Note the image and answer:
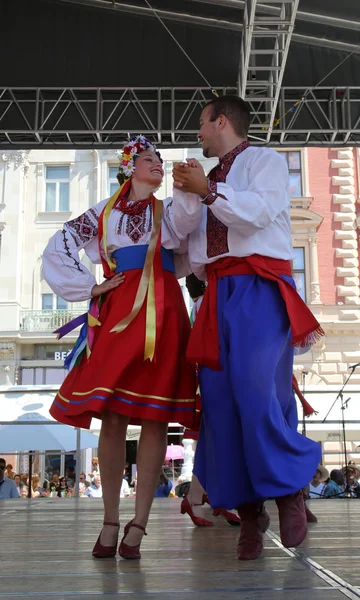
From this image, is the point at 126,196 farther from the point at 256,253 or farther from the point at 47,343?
the point at 47,343

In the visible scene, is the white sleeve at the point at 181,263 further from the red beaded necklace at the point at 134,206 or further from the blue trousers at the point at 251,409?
the blue trousers at the point at 251,409

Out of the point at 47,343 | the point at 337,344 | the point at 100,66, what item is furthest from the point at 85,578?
the point at 47,343

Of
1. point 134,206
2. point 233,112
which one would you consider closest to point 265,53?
point 233,112

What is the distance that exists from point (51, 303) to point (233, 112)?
19230mm

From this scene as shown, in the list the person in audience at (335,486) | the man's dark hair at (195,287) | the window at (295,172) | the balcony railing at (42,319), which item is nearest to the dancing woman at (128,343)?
the man's dark hair at (195,287)

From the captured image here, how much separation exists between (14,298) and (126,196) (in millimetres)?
19046

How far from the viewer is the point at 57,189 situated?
878 inches

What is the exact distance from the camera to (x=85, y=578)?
1.79m

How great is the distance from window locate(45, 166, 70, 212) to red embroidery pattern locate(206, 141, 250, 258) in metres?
19.9

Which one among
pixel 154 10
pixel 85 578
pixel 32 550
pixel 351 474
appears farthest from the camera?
pixel 351 474

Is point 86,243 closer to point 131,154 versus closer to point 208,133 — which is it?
point 131,154

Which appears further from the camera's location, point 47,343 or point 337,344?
point 47,343

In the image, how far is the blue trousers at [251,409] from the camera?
2244mm

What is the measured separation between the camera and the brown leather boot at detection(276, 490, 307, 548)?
84.9 inches
